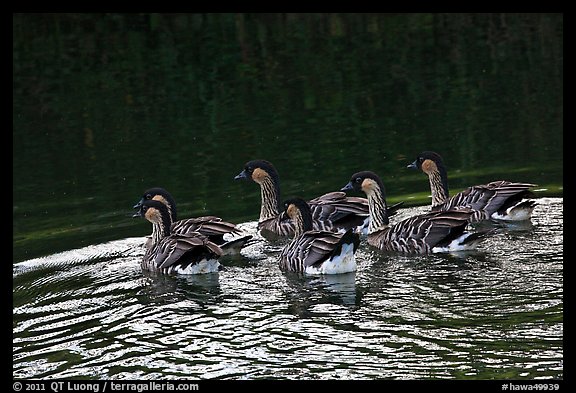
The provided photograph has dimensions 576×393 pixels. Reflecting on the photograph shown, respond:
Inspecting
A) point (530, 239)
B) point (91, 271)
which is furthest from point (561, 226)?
point (91, 271)

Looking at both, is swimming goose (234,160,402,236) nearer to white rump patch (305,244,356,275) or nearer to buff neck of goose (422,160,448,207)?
buff neck of goose (422,160,448,207)

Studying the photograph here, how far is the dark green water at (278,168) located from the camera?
1166cm

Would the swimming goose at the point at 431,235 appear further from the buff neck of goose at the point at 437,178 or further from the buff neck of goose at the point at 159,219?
the buff neck of goose at the point at 159,219

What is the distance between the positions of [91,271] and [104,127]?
9.40 m

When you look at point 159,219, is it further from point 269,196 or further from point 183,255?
point 269,196

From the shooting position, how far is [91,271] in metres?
15.3

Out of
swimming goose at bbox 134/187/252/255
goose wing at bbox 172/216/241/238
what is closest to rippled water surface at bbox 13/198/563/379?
swimming goose at bbox 134/187/252/255

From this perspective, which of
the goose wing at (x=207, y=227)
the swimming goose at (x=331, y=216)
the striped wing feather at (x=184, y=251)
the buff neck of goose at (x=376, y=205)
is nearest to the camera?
the striped wing feather at (x=184, y=251)

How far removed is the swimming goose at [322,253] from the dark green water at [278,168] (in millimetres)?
292

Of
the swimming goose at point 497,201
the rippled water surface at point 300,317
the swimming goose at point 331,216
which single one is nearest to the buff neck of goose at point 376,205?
the swimming goose at point 331,216

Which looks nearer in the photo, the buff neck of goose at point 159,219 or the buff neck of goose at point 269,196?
the buff neck of goose at point 159,219

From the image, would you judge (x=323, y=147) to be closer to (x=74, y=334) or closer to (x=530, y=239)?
(x=530, y=239)

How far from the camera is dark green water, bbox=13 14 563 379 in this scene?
11.7m

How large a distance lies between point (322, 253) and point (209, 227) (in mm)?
2159
